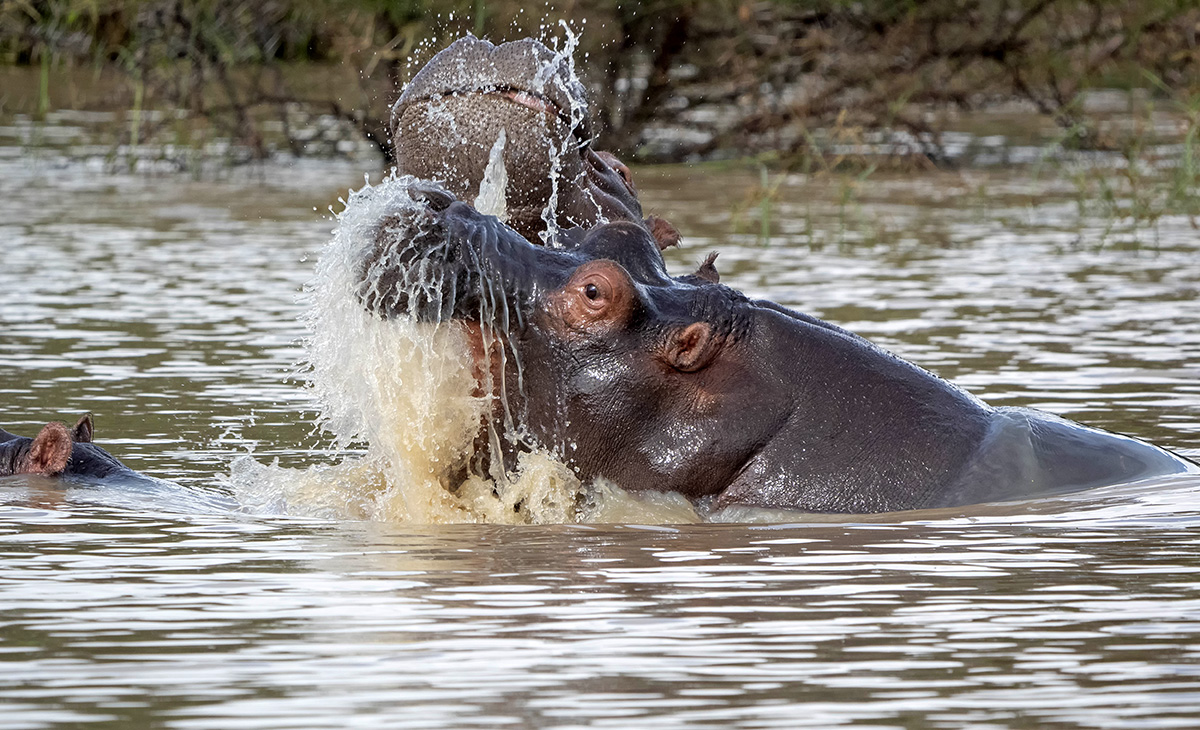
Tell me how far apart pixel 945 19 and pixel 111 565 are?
Result: 43.5 feet

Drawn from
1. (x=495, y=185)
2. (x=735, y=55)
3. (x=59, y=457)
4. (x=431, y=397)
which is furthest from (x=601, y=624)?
(x=735, y=55)

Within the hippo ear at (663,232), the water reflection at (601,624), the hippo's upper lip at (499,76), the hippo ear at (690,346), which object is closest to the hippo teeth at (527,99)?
the hippo's upper lip at (499,76)

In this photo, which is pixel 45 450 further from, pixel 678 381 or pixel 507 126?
pixel 678 381

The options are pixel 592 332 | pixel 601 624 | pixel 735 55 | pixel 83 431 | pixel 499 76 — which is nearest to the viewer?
pixel 601 624

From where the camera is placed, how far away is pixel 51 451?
572 cm

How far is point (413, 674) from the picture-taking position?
11.5ft

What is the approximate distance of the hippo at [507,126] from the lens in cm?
512

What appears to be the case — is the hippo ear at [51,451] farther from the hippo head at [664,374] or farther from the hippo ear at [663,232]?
the hippo ear at [663,232]

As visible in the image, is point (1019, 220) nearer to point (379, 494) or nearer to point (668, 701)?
point (379, 494)

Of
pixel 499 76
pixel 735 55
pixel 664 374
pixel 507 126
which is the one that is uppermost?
pixel 499 76

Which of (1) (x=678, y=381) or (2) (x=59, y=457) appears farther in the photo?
(2) (x=59, y=457)

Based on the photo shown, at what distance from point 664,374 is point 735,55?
1213cm

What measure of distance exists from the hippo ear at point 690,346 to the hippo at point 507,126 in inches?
21.6

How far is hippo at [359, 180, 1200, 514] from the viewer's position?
470cm
